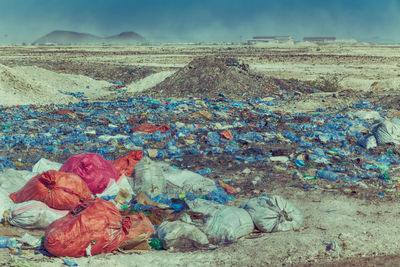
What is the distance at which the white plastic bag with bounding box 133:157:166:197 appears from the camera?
5266 mm

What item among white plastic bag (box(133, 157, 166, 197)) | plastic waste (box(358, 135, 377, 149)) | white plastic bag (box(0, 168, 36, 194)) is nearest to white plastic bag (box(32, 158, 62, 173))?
white plastic bag (box(0, 168, 36, 194))

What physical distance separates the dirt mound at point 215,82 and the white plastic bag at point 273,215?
9.50m

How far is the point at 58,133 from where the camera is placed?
8.46 m

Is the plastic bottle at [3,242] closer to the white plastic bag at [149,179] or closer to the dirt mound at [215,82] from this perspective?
the white plastic bag at [149,179]

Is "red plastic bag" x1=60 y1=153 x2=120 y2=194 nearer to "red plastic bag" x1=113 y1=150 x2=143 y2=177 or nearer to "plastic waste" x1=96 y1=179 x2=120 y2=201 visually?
"plastic waste" x1=96 y1=179 x2=120 y2=201

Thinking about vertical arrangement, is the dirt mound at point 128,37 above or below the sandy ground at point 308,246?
above

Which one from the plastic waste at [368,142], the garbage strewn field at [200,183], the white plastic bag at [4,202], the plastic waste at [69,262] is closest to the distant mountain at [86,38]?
the garbage strewn field at [200,183]

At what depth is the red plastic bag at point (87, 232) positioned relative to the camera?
12.0 feet

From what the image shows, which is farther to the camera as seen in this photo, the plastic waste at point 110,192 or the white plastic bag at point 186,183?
the white plastic bag at point 186,183

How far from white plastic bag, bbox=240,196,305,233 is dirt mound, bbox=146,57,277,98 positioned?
9497mm

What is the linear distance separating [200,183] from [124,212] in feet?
3.98

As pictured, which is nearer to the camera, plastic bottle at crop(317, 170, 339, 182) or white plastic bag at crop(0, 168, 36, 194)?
white plastic bag at crop(0, 168, 36, 194)

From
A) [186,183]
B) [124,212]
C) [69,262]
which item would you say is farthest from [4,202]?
[186,183]

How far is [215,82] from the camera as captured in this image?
1480 cm
